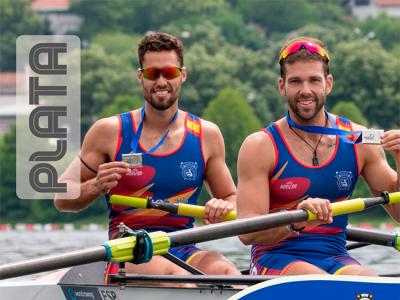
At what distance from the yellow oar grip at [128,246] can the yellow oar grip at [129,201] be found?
59.8 inches

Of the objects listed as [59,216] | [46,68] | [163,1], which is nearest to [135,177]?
[46,68]

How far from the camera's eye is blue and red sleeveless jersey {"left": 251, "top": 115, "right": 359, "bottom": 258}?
9.89m

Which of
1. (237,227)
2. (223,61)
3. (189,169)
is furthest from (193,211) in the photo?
(223,61)

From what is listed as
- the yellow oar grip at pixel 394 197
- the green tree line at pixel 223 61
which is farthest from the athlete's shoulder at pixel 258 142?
the green tree line at pixel 223 61

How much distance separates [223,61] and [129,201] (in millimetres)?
92408

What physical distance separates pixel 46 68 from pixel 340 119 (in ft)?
12.8

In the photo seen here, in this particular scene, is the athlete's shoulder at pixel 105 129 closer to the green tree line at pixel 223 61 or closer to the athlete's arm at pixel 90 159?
the athlete's arm at pixel 90 159

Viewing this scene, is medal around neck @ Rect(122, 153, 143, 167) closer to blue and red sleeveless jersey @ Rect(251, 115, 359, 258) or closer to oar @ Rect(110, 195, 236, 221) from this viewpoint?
oar @ Rect(110, 195, 236, 221)

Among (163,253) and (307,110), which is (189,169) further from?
(163,253)

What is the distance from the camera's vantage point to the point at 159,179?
11070mm

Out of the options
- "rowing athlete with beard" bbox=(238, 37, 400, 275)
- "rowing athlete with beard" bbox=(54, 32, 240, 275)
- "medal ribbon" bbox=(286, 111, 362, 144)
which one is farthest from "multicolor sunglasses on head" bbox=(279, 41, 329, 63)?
"rowing athlete with beard" bbox=(54, 32, 240, 275)

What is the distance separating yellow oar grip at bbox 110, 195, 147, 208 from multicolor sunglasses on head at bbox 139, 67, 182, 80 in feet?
3.14

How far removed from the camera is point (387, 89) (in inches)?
3684

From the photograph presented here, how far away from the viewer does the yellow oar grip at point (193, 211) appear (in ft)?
35.1
